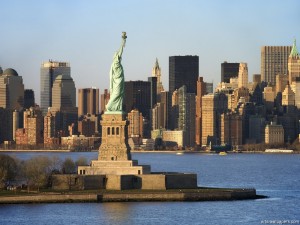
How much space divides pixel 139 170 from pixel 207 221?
714 inches

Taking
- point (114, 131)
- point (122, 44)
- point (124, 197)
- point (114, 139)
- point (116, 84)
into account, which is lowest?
point (124, 197)

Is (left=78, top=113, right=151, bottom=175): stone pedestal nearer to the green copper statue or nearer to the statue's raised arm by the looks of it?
the green copper statue

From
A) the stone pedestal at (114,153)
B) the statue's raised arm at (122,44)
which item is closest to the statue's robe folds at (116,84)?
the statue's raised arm at (122,44)

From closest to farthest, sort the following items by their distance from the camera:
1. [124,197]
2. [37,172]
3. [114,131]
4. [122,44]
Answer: [124,197]
[37,172]
[122,44]
[114,131]

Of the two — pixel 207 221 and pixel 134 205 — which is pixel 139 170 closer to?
pixel 134 205

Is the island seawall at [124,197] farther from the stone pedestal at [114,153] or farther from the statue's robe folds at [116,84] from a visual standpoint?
the statue's robe folds at [116,84]

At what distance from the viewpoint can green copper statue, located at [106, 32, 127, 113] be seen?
355 ft

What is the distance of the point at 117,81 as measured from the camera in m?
108

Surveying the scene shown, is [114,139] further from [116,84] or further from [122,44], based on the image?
[122,44]

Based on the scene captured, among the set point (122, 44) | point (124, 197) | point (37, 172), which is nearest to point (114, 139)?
point (37, 172)

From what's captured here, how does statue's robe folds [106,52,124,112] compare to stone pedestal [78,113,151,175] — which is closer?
stone pedestal [78,113,151,175]

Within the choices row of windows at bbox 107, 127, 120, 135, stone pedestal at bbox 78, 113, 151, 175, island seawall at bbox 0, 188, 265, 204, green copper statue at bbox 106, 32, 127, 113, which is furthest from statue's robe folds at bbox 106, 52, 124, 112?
island seawall at bbox 0, 188, 265, 204

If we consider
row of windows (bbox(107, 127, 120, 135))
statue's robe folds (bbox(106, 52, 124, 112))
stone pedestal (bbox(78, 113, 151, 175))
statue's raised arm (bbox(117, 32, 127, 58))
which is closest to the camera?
stone pedestal (bbox(78, 113, 151, 175))

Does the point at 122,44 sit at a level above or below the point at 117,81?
above
